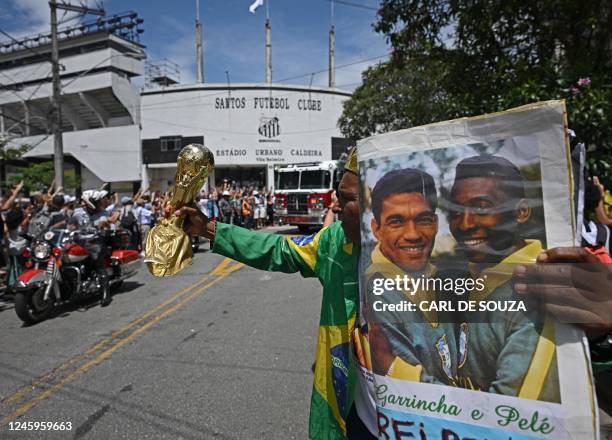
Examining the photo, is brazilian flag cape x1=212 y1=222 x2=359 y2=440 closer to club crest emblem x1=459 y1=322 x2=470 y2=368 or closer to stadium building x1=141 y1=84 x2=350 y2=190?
club crest emblem x1=459 y1=322 x2=470 y2=368

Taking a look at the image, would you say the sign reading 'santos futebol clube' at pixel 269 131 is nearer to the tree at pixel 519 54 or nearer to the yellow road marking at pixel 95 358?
the yellow road marking at pixel 95 358

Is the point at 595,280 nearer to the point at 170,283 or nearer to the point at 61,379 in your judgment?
the point at 61,379

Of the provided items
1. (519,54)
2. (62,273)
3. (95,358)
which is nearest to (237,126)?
(62,273)

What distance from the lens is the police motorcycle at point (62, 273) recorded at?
604 centimetres

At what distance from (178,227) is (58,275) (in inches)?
220

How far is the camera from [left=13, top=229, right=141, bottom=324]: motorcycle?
6022 millimetres

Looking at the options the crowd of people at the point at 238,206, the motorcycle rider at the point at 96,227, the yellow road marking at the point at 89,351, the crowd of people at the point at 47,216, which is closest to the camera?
the yellow road marking at the point at 89,351

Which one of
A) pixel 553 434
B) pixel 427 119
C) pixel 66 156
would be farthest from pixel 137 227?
pixel 66 156

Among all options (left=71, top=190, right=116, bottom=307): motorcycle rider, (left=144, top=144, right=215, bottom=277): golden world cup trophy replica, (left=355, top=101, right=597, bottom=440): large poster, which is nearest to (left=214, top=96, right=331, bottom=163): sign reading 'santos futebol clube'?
(left=71, top=190, right=116, bottom=307): motorcycle rider

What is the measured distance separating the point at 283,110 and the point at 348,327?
3586 cm

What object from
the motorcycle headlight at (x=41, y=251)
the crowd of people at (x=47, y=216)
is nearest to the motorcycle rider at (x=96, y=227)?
the crowd of people at (x=47, y=216)

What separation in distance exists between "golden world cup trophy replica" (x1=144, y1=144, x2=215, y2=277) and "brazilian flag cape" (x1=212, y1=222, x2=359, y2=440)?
0.19 meters

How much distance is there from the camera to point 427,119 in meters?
7.50

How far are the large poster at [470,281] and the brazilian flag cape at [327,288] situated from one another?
469 mm
